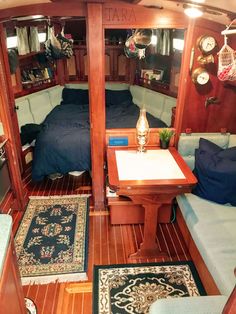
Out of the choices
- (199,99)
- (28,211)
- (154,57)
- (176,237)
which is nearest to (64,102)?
(154,57)

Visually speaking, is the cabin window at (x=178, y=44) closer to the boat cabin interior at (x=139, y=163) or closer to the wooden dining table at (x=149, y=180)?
the boat cabin interior at (x=139, y=163)

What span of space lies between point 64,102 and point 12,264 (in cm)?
400

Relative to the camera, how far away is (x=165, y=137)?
2730 millimetres

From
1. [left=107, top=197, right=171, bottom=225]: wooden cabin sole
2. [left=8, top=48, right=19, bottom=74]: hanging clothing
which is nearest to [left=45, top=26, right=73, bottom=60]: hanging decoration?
[left=8, top=48, right=19, bottom=74]: hanging clothing

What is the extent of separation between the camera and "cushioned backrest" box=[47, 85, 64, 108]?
479 cm

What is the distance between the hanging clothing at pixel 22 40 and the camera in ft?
12.9

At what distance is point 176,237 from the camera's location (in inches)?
107

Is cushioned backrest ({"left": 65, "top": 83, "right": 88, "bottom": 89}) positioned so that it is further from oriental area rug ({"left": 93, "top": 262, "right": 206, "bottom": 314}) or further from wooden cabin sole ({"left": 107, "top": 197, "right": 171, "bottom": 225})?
oriental area rug ({"left": 93, "top": 262, "right": 206, "bottom": 314})

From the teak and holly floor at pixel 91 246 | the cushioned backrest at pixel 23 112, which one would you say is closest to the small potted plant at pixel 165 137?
the teak and holly floor at pixel 91 246

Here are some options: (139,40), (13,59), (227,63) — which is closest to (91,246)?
(227,63)

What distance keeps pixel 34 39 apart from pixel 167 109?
2.67 meters

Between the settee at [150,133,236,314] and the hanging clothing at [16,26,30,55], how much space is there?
2.92m

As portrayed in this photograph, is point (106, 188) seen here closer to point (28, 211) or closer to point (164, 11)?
point (28, 211)

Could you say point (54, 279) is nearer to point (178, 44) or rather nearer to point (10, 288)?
point (10, 288)
